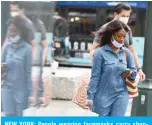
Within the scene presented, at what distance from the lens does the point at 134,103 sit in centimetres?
500

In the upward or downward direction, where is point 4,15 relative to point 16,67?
upward

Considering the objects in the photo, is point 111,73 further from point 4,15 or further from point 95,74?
point 4,15

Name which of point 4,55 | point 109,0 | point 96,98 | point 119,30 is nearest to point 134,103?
point 96,98

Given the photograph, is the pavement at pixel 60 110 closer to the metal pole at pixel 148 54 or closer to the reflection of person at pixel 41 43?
the reflection of person at pixel 41 43

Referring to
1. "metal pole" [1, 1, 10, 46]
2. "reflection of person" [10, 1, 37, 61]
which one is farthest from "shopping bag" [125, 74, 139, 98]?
"metal pole" [1, 1, 10, 46]

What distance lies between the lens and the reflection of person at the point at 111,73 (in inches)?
184

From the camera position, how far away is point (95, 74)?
4.70m

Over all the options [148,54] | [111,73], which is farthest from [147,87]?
[111,73]

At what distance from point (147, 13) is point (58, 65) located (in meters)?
1.24

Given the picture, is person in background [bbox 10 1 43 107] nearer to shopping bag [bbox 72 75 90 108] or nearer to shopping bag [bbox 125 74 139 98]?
shopping bag [bbox 72 75 90 108]

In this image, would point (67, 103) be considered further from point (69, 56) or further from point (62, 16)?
point (62, 16)

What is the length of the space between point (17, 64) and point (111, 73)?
3.54ft

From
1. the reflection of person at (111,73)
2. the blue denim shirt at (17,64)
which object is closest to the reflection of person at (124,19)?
the reflection of person at (111,73)

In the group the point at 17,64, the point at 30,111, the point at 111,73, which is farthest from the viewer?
the point at 30,111
